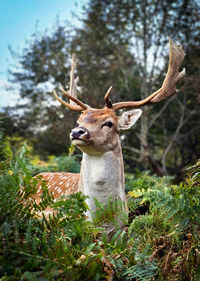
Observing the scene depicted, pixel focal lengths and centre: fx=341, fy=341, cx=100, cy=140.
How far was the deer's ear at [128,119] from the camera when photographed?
3.92 m

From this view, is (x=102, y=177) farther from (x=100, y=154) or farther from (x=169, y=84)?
(x=169, y=84)

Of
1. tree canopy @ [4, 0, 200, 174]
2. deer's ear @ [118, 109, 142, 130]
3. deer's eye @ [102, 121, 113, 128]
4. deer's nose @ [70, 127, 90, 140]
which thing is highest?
tree canopy @ [4, 0, 200, 174]

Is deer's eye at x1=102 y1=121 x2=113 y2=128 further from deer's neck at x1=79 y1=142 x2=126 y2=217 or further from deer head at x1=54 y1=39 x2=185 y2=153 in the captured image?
deer's neck at x1=79 y1=142 x2=126 y2=217

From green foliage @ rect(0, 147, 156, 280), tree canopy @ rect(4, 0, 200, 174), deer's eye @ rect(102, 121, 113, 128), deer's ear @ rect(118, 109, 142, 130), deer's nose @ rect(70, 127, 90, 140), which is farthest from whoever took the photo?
tree canopy @ rect(4, 0, 200, 174)

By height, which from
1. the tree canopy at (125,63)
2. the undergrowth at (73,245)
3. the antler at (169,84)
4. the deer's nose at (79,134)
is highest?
the tree canopy at (125,63)

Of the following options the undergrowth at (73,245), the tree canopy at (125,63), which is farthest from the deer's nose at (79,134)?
the tree canopy at (125,63)

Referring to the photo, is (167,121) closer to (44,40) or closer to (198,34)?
(198,34)

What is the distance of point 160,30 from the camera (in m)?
15.3

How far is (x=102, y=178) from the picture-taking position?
135 inches

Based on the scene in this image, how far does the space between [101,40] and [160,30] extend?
2.91 meters

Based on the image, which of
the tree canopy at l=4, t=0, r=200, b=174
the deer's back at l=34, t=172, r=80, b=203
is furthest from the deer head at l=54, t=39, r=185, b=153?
the tree canopy at l=4, t=0, r=200, b=174

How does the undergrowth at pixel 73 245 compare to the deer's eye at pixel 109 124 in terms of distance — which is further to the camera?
the deer's eye at pixel 109 124

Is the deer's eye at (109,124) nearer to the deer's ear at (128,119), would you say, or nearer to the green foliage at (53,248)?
the deer's ear at (128,119)

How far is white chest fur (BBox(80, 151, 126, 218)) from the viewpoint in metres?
3.41
